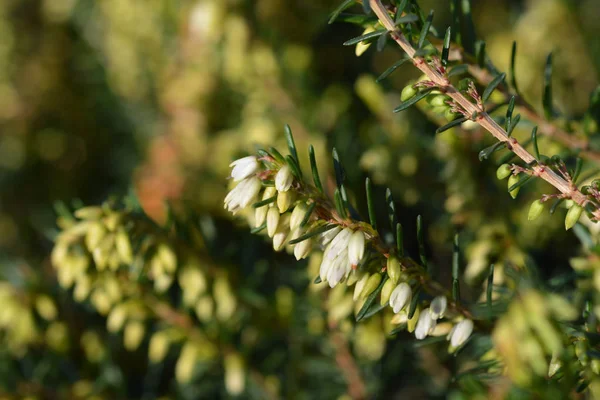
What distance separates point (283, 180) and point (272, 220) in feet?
0.13

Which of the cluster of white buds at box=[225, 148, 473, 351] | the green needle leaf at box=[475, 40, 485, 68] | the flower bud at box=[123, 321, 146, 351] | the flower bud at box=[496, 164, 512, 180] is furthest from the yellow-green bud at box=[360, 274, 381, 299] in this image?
the flower bud at box=[123, 321, 146, 351]

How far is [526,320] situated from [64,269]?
1.35 feet

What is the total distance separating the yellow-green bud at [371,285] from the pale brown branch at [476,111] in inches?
4.9

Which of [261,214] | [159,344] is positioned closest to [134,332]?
[159,344]

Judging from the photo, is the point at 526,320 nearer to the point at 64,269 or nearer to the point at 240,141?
the point at 64,269

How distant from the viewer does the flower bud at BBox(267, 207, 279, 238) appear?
41 cm

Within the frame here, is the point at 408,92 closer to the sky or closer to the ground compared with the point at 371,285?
closer to the sky

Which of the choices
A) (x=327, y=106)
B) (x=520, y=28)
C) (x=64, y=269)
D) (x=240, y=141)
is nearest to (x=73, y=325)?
(x=64, y=269)

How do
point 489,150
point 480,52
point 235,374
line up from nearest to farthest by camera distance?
point 489,150 < point 480,52 < point 235,374

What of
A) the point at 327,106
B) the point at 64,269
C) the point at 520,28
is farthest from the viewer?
the point at 520,28

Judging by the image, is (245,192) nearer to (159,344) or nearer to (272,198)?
(272,198)

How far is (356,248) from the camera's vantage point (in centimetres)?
39

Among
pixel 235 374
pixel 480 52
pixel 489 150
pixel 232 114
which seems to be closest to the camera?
pixel 489 150

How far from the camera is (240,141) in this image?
0.82 meters
